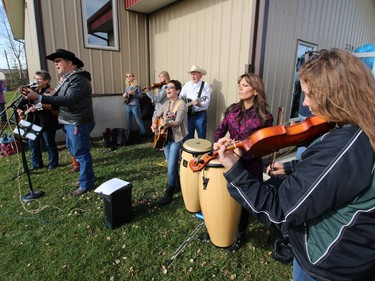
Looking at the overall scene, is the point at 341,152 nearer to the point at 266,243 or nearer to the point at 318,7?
the point at 266,243

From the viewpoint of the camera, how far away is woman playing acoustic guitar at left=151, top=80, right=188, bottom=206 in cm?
322

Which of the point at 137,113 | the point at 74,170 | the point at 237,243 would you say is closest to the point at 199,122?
the point at 137,113

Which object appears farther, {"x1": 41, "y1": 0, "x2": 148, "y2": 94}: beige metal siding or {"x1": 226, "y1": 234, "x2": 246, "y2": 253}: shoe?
{"x1": 41, "y1": 0, "x2": 148, "y2": 94}: beige metal siding

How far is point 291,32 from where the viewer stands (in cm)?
456

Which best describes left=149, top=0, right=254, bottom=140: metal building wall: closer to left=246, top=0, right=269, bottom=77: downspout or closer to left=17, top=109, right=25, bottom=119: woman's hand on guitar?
left=246, top=0, right=269, bottom=77: downspout

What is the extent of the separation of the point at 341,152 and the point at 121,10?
7178mm

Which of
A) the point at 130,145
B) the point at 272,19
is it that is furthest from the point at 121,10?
the point at 272,19

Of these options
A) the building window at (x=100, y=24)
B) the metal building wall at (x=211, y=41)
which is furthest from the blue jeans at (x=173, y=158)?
the building window at (x=100, y=24)

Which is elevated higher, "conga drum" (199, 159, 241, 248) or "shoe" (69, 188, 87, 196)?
"conga drum" (199, 159, 241, 248)

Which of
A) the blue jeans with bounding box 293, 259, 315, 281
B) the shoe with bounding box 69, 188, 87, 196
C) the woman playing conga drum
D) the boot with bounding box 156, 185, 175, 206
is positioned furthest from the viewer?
the shoe with bounding box 69, 188, 87, 196

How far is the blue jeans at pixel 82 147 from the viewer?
345 centimetres

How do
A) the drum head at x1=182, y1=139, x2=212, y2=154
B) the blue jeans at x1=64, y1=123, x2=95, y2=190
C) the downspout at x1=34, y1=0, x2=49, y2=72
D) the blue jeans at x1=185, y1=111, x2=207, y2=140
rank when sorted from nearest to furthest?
1. the drum head at x1=182, y1=139, x2=212, y2=154
2. the blue jeans at x1=64, y1=123, x2=95, y2=190
3. the blue jeans at x1=185, y1=111, x2=207, y2=140
4. the downspout at x1=34, y1=0, x2=49, y2=72

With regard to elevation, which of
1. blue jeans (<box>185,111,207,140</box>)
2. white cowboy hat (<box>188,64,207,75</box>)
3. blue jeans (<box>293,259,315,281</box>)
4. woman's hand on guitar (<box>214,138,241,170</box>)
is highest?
white cowboy hat (<box>188,64,207,75</box>)

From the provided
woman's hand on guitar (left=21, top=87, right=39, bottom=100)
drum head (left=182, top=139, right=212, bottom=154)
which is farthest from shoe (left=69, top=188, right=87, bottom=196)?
drum head (left=182, top=139, right=212, bottom=154)
